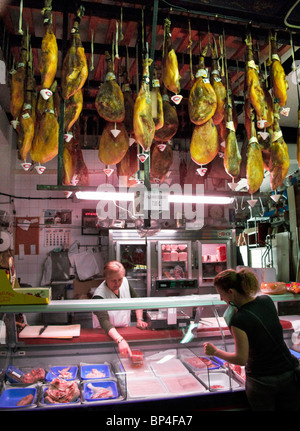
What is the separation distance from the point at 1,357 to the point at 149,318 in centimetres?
143

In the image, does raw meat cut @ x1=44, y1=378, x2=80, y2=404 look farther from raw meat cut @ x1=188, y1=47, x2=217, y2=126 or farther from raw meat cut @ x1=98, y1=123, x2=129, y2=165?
raw meat cut @ x1=188, y1=47, x2=217, y2=126

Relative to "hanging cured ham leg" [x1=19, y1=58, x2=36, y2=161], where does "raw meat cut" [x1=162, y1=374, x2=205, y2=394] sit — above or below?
below

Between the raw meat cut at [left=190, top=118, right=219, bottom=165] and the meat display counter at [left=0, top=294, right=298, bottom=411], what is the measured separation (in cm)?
125

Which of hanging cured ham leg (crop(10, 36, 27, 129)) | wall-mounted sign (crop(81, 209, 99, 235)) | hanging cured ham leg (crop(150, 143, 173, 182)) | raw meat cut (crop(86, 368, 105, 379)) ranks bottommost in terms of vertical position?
raw meat cut (crop(86, 368, 105, 379))

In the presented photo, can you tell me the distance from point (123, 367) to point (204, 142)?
2.12 m

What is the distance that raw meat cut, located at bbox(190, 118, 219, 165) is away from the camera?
8.46 feet

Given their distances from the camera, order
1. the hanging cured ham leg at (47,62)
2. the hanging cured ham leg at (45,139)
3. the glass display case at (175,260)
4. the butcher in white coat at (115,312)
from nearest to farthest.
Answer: the hanging cured ham leg at (47,62)
the hanging cured ham leg at (45,139)
the butcher in white coat at (115,312)
the glass display case at (175,260)

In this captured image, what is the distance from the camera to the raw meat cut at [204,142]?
8.46 feet

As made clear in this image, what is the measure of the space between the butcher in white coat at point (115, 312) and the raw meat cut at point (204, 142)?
1.84 metres

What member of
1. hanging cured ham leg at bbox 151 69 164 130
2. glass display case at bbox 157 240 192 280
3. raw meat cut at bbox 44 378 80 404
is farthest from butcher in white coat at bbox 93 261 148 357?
glass display case at bbox 157 240 192 280

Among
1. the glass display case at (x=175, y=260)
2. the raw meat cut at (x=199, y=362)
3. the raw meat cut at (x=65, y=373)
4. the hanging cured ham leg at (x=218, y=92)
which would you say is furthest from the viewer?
the glass display case at (x=175, y=260)

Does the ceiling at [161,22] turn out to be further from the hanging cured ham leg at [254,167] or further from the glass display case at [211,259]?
the glass display case at [211,259]

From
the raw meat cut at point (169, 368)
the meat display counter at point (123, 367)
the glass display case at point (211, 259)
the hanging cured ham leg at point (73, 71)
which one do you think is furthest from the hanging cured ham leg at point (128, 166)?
the glass display case at point (211, 259)
